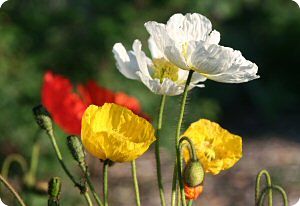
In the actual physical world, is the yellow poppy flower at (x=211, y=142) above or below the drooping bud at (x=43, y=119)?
below

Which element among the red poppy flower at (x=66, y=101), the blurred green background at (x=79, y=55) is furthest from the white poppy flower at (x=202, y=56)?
the blurred green background at (x=79, y=55)

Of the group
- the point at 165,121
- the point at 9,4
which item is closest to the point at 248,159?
the point at 165,121

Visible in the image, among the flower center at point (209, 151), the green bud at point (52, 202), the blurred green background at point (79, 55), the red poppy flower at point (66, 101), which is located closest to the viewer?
the green bud at point (52, 202)

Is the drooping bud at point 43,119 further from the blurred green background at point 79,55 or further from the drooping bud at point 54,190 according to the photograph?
the blurred green background at point 79,55

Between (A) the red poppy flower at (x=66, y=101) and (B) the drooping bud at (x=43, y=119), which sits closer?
(B) the drooping bud at (x=43, y=119)

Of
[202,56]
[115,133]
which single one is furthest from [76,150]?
[202,56]

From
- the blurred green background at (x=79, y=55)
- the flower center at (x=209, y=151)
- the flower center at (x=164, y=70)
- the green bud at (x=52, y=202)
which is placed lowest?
the green bud at (x=52, y=202)

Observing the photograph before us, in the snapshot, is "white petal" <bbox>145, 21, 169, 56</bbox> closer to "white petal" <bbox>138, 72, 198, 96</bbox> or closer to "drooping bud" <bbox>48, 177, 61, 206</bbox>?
"white petal" <bbox>138, 72, 198, 96</bbox>

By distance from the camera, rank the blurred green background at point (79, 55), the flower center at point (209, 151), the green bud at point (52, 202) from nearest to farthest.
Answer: the green bud at point (52, 202) → the flower center at point (209, 151) → the blurred green background at point (79, 55)

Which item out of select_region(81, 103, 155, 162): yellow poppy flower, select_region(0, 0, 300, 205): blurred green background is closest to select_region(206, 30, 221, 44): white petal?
select_region(81, 103, 155, 162): yellow poppy flower
